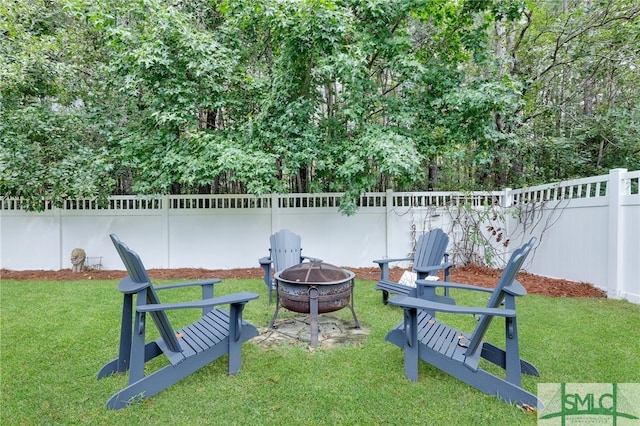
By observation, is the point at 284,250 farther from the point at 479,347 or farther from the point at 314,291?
the point at 479,347

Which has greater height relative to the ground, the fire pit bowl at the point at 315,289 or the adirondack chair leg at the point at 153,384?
the fire pit bowl at the point at 315,289

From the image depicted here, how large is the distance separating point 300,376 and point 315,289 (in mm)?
780

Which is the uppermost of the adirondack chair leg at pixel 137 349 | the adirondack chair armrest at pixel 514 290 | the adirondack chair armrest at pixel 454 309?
the adirondack chair armrest at pixel 514 290

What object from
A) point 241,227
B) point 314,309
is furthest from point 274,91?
point 314,309

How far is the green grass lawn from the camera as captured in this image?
6.77ft

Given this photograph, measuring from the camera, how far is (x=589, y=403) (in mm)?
2209

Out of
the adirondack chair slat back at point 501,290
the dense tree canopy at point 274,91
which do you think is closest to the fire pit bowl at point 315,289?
the adirondack chair slat back at point 501,290

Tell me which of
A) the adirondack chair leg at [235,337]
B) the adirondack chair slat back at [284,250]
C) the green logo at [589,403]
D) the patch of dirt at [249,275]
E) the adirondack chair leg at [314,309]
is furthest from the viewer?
the patch of dirt at [249,275]

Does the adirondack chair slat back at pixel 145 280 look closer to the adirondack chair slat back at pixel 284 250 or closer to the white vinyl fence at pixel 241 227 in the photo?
the adirondack chair slat back at pixel 284 250

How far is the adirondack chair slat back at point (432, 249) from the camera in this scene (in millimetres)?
4105

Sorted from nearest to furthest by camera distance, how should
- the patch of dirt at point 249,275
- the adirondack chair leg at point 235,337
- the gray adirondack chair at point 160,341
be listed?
the gray adirondack chair at point 160,341, the adirondack chair leg at point 235,337, the patch of dirt at point 249,275

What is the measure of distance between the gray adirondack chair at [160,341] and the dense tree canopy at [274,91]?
3018 mm

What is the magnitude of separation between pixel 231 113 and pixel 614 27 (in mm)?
6880

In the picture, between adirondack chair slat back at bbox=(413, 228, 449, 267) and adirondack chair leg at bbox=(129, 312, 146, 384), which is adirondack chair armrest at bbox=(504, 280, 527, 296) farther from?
adirondack chair leg at bbox=(129, 312, 146, 384)
